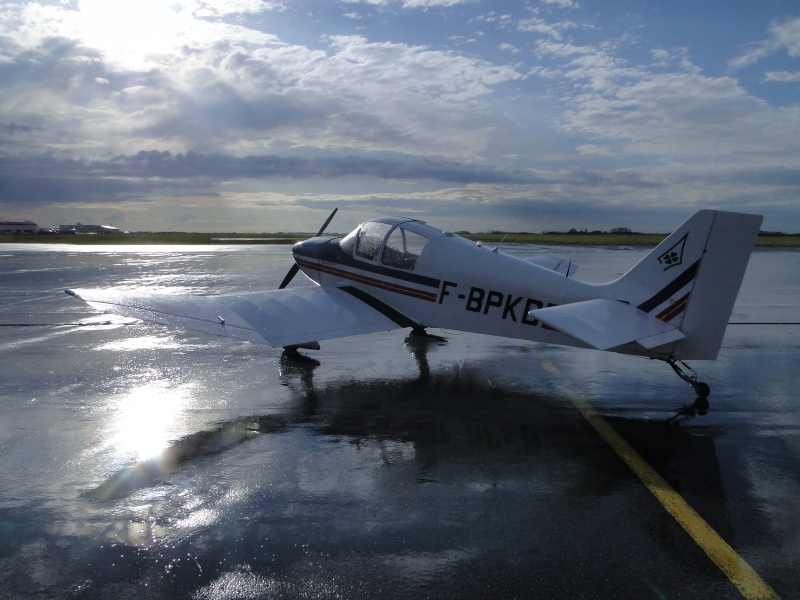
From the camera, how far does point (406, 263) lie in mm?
9844

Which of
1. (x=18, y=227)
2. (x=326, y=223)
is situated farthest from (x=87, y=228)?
(x=326, y=223)

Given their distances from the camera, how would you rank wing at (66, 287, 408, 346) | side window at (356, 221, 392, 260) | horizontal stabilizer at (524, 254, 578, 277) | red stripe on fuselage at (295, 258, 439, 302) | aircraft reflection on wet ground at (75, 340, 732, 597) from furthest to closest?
horizontal stabilizer at (524, 254, 578, 277), side window at (356, 221, 392, 260), red stripe on fuselage at (295, 258, 439, 302), wing at (66, 287, 408, 346), aircraft reflection on wet ground at (75, 340, 732, 597)

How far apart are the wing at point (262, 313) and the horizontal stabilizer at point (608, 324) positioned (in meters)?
3.34

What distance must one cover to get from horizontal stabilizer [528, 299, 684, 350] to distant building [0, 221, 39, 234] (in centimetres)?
16339

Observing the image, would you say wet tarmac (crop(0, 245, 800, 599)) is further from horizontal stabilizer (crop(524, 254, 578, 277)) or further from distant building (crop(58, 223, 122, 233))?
distant building (crop(58, 223, 122, 233))

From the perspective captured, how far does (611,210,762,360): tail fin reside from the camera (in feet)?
22.3

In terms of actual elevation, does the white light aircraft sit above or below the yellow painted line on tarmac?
above

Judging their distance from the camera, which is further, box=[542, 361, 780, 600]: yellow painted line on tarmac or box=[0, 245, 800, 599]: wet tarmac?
box=[0, 245, 800, 599]: wet tarmac

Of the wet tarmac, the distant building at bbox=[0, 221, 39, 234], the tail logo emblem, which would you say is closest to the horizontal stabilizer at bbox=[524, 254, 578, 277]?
the wet tarmac

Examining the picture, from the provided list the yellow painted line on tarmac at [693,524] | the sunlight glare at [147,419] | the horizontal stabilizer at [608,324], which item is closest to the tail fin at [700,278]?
the horizontal stabilizer at [608,324]

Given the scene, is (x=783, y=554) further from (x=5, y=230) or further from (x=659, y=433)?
(x=5, y=230)

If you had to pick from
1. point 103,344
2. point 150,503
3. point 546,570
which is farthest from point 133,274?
point 546,570

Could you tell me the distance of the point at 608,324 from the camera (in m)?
6.98

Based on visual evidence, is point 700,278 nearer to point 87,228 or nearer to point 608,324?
point 608,324
